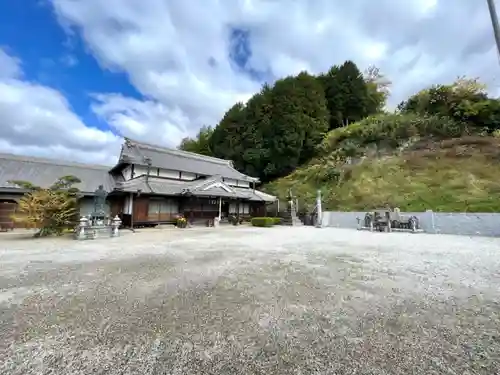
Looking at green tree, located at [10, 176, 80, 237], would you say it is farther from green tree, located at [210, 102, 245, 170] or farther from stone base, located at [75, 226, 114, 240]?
green tree, located at [210, 102, 245, 170]

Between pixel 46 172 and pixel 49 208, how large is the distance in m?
8.80

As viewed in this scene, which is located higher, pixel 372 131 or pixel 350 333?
pixel 372 131

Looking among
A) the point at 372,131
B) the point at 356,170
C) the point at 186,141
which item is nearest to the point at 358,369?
the point at 356,170

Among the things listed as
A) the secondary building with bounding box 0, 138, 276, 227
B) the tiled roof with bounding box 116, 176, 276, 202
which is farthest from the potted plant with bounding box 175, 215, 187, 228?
the tiled roof with bounding box 116, 176, 276, 202

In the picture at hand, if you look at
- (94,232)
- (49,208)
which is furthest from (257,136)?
(49,208)

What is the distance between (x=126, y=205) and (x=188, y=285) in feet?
45.8

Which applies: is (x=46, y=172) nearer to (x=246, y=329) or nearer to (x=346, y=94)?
(x=246, y=329)

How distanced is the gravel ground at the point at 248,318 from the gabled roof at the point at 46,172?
42.4 ft

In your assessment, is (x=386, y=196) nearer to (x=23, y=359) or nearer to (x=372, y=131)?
(x=372, y=131)

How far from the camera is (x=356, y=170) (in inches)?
939

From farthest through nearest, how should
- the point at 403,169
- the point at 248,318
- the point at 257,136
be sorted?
the point at 257,136, the point at 403,169, the point at 248,318

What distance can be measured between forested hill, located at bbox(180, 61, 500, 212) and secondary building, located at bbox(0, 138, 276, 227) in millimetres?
7516

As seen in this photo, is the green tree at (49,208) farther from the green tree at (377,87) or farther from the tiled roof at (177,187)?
the green tree at (377,87)

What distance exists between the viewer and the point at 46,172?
1727 cm
